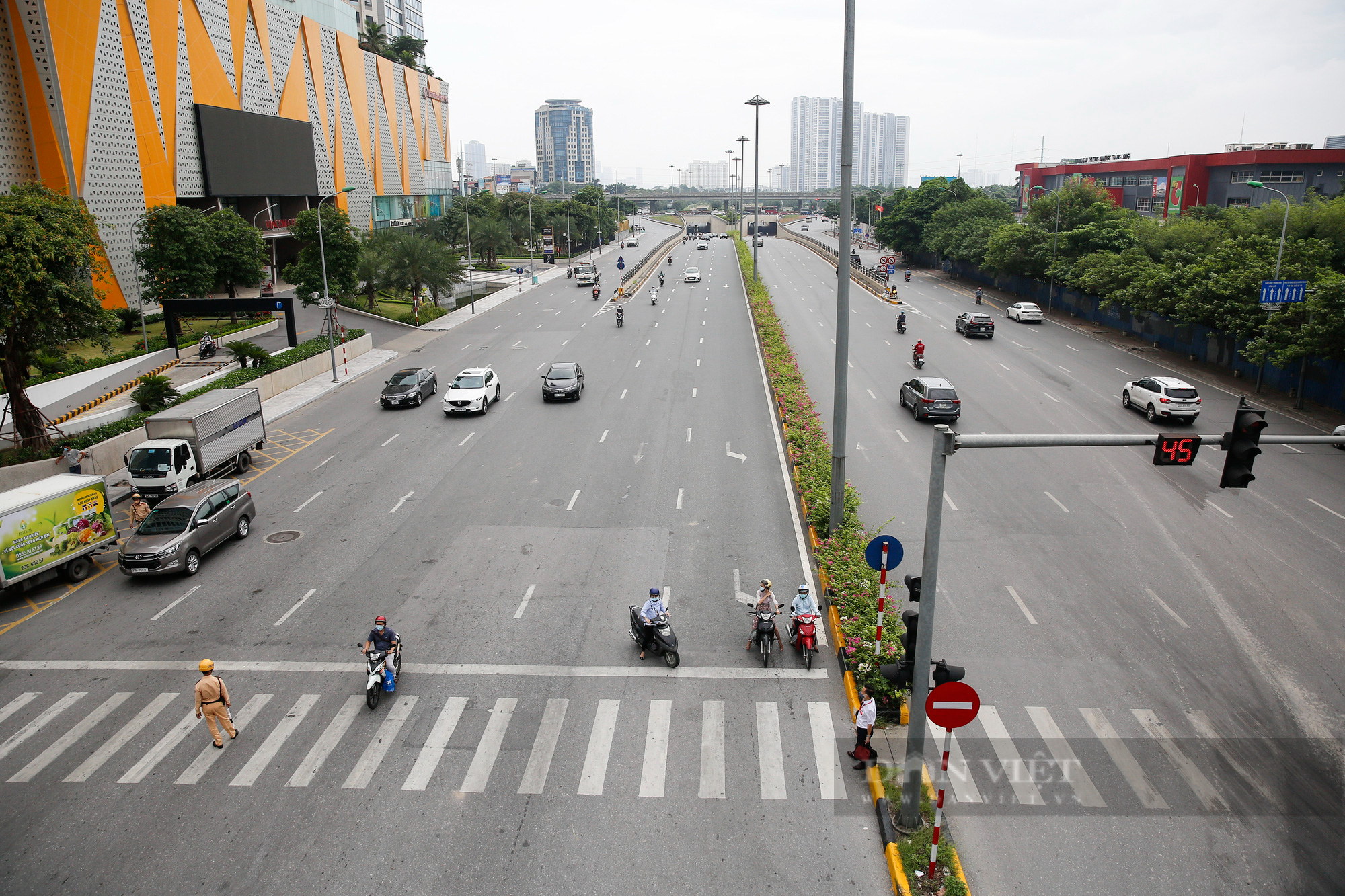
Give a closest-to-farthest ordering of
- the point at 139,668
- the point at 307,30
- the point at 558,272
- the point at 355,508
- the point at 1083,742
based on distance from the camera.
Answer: the point at 1083,742 → the point at 139,668 → the point at 355,508 → the point at 307,30 → the point at 558,272

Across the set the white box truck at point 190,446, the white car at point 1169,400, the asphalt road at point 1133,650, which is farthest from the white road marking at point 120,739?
the white car at point 1169,400

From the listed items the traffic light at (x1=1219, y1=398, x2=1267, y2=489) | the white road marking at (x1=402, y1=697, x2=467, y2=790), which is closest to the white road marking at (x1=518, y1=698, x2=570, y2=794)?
the white road marking at (x1=402, y1=697, x2=467, y2=790)

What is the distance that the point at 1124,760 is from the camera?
11.6 metres

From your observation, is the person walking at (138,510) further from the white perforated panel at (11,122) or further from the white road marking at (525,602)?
the white perforated panel at (11,122)

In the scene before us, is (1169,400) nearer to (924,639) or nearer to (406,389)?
(924,639)

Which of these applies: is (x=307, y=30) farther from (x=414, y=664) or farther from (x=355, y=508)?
(x=414, y=664)

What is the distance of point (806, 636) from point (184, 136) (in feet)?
184

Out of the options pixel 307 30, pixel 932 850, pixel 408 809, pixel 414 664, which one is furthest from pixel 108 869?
pixel 307 30

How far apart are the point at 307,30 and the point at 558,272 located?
32.5 meters

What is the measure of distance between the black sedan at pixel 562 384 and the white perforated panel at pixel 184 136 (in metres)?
34.4

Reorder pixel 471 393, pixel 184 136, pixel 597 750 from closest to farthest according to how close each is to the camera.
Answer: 1. pixel 597 750
2. pixel 471 393
3. pixel 184 136

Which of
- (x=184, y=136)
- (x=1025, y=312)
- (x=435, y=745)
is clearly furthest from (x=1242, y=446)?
(x=184, y=136)

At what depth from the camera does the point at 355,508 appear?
71.8 feet

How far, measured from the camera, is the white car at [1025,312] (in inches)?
2074
